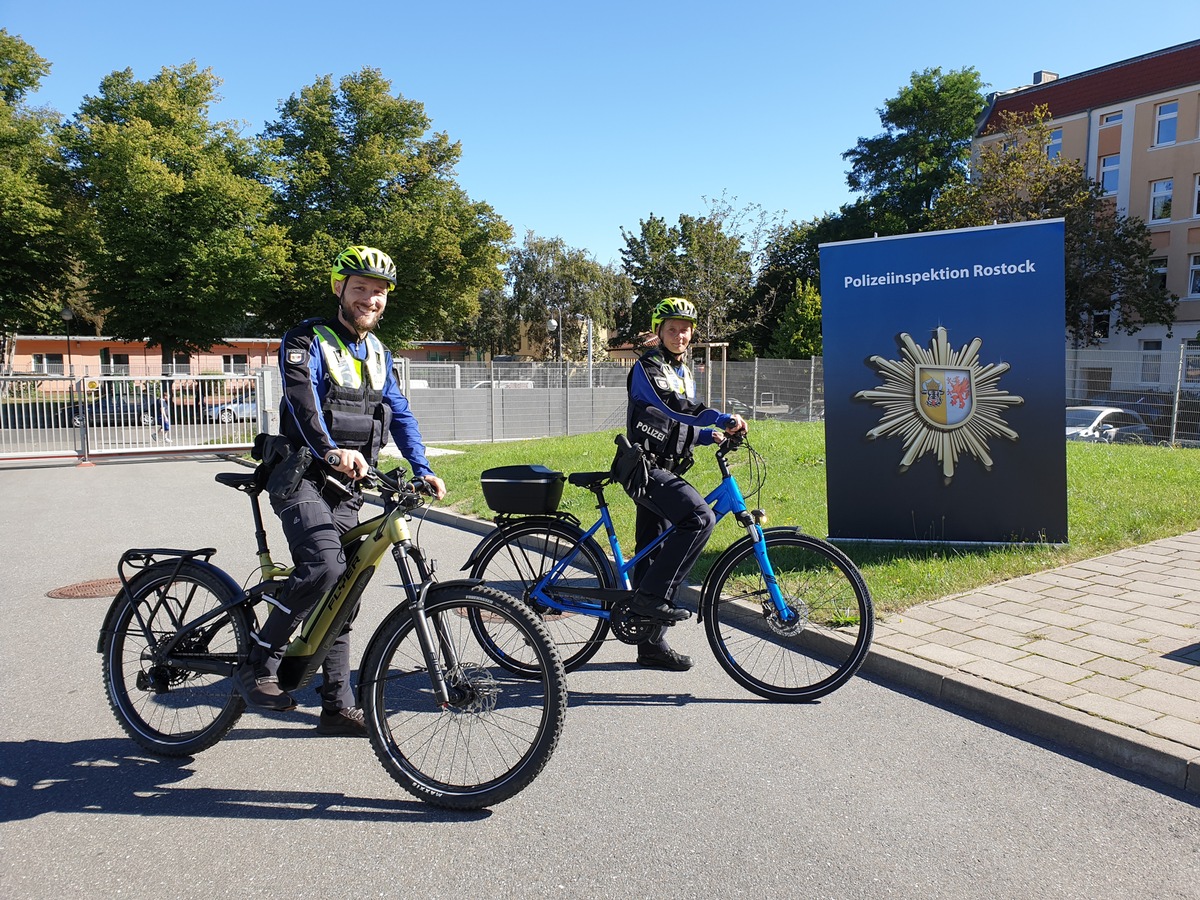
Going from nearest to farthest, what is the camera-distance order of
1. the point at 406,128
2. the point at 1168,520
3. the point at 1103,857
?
the point at 1103,857
the point at 1168,520
the point at 406,128

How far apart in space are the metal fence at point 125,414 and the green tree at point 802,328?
26177 mm

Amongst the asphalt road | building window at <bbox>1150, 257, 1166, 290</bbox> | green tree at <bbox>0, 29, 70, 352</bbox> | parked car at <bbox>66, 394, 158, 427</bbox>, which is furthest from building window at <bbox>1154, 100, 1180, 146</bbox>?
green tree at <bbox>0, 29, 70, 352</bbox>

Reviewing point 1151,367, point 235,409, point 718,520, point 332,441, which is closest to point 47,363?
point 235,409

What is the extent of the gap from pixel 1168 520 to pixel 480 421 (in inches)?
723

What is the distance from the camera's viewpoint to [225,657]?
3.54 m

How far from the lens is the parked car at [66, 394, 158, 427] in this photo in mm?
17078

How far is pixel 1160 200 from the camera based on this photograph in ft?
121

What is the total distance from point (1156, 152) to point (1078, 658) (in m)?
40.9

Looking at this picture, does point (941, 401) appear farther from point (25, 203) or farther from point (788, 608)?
point (25, 203)

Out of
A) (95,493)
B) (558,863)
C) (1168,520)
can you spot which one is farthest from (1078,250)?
(558,863)

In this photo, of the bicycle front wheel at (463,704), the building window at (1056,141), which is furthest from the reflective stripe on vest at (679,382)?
the building window at (1056,141)

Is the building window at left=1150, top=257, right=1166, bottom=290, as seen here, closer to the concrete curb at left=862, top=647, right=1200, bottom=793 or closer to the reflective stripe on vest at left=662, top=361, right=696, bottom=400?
the concrete curb at left=862, top=647, right=1200, bottom=793

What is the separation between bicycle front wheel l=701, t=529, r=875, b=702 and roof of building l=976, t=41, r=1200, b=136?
41.5 m

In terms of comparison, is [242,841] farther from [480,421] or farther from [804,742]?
[480,421]
